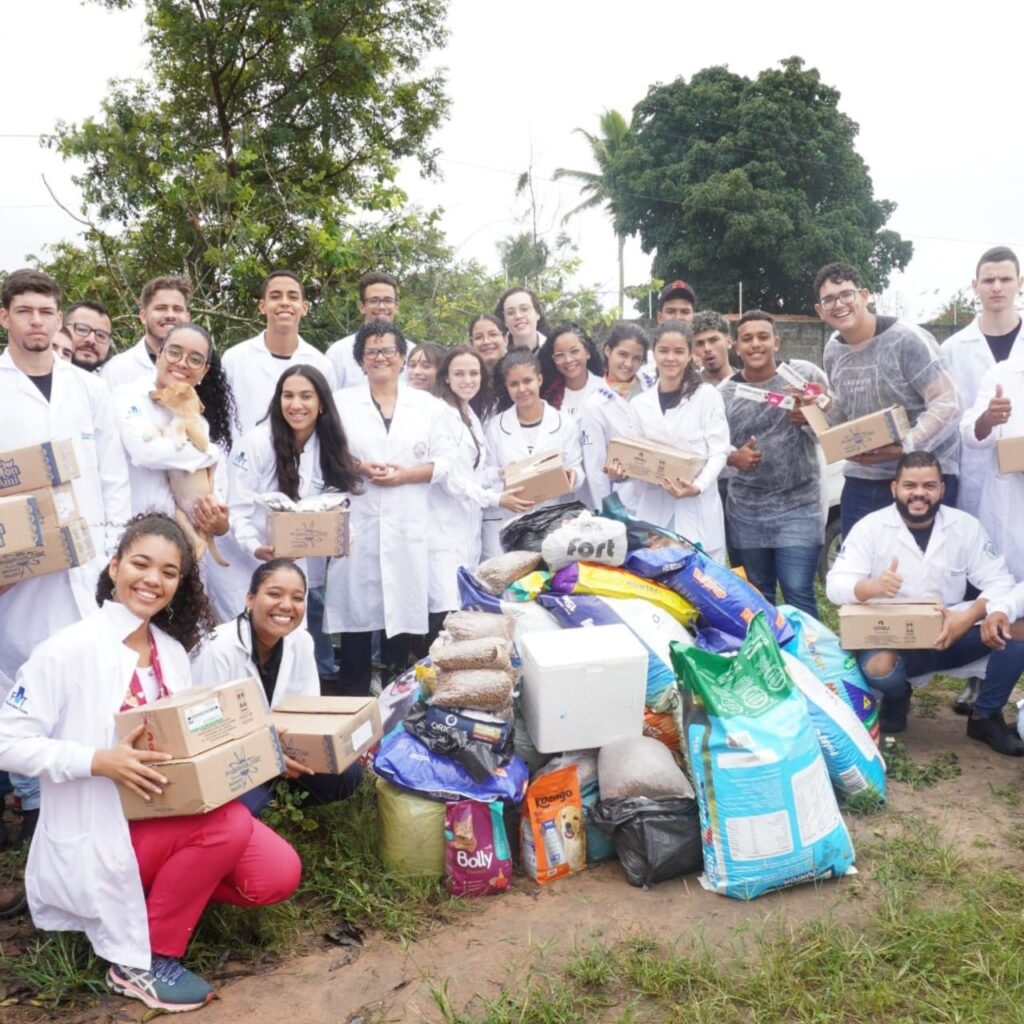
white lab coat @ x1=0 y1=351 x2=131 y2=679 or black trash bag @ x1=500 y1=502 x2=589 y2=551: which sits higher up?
white lab coat @ x1=0 y1=351 x2=131 y2=679

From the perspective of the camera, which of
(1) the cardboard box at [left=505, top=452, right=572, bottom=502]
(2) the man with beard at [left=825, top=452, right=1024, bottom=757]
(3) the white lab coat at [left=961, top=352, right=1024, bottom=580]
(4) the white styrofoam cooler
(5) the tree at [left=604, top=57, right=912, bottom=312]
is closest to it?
(4) the white styrofoam cooler

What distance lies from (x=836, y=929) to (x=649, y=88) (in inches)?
1067

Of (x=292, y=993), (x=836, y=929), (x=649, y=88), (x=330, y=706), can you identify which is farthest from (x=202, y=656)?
(x=649, y=88)

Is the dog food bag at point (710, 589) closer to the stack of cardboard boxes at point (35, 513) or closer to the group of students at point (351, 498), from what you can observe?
the group of students at point (351, 498)

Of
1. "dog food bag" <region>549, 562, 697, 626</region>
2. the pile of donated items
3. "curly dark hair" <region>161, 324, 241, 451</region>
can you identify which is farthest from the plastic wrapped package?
"curly dark hair" <region>161, 324, 241, 451</region>

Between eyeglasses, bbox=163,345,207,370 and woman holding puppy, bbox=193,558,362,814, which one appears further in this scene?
eyeglasses, bbox=163,345,207,370

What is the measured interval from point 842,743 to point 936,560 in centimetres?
111

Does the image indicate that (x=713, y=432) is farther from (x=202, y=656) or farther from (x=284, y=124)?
(x=284, y=124)

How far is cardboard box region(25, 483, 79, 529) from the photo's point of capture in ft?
10.3

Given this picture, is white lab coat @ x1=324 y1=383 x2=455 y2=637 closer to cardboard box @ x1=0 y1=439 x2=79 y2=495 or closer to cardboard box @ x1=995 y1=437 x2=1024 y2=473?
cardboard box @ x1=0 y1=439 x2=79 y2=495

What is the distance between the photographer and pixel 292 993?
8.57 ft

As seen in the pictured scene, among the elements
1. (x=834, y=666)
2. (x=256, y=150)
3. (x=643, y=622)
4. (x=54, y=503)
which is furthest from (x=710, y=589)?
(x=256, y=150)

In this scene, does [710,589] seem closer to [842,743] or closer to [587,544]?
[587,544]

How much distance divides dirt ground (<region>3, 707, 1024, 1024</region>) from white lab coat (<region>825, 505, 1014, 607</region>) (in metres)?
1.00
